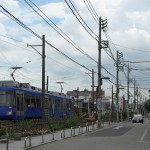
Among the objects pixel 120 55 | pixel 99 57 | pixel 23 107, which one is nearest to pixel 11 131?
pixel 23 107

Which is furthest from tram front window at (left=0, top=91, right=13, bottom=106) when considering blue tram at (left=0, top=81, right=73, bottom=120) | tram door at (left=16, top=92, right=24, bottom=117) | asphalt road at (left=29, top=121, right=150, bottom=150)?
asphalt road at (left=29, top=121, right=150, bottom=150)

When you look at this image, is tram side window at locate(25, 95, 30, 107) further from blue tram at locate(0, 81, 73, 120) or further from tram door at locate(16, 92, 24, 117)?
tram door at locate(16, 92, 24, 117)

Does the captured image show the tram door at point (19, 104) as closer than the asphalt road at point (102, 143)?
No

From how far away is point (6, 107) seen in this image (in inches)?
1468

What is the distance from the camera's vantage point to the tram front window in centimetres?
3747

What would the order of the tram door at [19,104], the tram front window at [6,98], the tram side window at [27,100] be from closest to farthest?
1. the tram front window at [6,98]
2. the tram door at [19,104]
3. the tram side window at [27,100]

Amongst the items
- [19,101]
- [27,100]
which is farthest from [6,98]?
[27,100]

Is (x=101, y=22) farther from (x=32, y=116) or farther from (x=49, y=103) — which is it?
(x=32, y=116)

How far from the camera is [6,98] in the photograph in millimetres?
37688

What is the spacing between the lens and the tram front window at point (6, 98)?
123ft

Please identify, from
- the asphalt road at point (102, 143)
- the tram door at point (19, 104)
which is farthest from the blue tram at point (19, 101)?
the asphalt road at point (102, 143)

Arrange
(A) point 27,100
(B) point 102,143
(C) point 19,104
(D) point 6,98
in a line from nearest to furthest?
(B) point 102,143
(D) point 6,98
(C) point 19,104
(A) point 27,100

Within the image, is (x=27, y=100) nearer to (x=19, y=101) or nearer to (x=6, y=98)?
(x=19, y=101)

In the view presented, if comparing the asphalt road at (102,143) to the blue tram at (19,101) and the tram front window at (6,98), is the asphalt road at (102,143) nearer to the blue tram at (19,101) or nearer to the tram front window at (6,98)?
the blue tram at (19,101)
